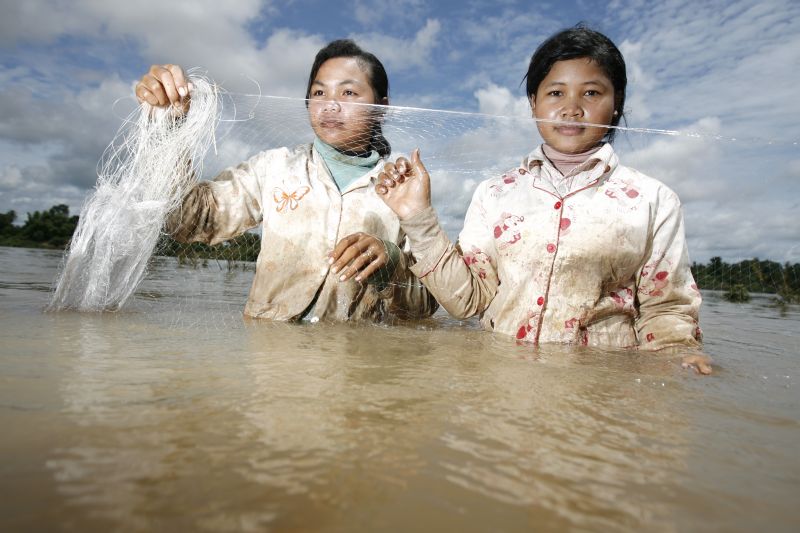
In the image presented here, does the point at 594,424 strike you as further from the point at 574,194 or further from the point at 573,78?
the point at 573,78

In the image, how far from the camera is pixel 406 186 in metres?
2.88

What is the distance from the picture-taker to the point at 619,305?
2830 mm

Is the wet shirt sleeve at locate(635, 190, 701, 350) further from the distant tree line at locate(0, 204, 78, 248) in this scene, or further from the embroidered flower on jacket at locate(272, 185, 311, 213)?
the distant tree line at locate(0, 204, 78, 248)

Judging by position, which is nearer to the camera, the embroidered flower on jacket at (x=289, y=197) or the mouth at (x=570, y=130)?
the mouth at (x=570, y=130)

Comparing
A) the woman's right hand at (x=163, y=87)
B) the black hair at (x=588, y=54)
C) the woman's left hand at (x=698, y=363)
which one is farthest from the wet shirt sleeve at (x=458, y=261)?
the woman's right hand at (x=163, y=87)

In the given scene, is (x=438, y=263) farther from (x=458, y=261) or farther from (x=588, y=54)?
(x=588, y=54)

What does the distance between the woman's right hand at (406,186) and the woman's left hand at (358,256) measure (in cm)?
24

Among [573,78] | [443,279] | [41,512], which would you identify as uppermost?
[573,78]

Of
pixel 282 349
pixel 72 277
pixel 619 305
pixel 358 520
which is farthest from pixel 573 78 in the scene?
pixel 72 277

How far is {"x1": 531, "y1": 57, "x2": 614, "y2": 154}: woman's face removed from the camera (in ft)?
9.30

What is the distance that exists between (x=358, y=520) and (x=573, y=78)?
107 inches

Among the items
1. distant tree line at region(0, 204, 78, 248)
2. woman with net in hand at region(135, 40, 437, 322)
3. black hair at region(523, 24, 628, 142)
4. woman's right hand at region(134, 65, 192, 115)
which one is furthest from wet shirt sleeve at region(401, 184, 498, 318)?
distant tree line at region(0, 204, 78, 248)

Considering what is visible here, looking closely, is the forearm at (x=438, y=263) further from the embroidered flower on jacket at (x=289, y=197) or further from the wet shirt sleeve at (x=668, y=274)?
the wet shirt sleeve at (x=668, y=274)

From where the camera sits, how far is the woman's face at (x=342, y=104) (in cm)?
332
